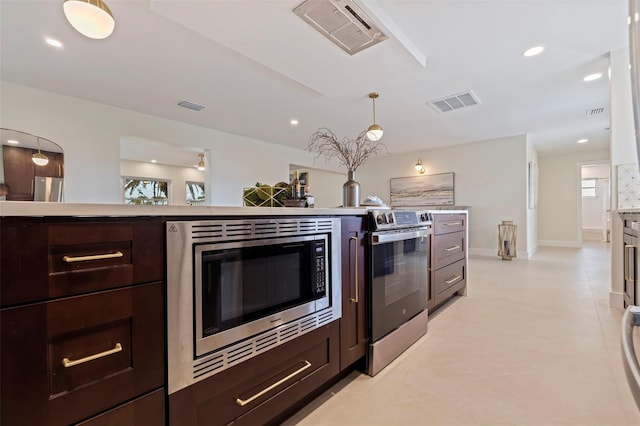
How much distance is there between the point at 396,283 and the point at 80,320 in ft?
5.22

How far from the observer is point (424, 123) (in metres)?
5.09

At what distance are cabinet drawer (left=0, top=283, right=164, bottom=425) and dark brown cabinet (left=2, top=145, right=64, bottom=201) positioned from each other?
A: 660 mm

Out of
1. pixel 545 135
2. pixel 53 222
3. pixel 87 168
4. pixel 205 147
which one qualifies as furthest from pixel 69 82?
pixel 545 135

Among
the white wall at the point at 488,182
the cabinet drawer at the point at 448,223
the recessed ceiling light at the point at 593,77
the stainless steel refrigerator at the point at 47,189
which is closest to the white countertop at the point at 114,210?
the stainless steel refrigerator at the point at 47,189

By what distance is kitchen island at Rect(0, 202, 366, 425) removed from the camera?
2.09ft

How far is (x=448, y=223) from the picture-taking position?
8.86ft

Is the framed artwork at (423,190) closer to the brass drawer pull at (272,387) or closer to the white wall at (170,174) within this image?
the white wall at (170,174)

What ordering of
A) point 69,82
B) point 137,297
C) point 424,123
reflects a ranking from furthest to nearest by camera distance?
point 424,123 → point 69,82 → point 137,297

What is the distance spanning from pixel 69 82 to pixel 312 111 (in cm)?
312

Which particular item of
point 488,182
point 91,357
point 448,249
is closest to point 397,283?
point 448,249

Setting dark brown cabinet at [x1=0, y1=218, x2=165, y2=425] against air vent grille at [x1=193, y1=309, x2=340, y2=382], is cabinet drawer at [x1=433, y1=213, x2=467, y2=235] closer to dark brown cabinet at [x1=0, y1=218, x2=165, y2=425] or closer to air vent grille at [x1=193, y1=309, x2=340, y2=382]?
air vent grille at [x1=193, y1=309, x2=340, y2=382]

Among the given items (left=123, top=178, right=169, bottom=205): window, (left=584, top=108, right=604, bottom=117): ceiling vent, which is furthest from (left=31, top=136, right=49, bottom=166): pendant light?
(left=123, top=178, right=169, bottom=205): window

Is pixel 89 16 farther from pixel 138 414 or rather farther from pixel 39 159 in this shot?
pixel 138 414

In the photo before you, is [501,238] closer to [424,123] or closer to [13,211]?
[424,123]
